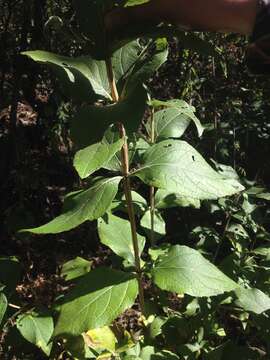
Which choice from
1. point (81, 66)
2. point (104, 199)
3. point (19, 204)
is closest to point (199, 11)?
point (81, 66)

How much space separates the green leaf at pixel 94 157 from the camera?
3.48 feet

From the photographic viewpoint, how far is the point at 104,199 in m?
1.25

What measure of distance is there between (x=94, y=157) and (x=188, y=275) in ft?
1.69

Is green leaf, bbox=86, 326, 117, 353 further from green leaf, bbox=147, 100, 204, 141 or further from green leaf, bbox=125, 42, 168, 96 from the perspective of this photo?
green leaf, bbox=125, 42, 168, 96

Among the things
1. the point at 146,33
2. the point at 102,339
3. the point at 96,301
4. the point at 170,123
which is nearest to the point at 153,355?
the point at 102,339

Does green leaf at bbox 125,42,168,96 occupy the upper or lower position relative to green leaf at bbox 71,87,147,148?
upper

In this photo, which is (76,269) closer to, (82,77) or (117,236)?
(117,236)

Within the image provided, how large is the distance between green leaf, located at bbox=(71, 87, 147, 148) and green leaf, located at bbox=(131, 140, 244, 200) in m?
0.20

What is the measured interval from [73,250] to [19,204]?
47cm

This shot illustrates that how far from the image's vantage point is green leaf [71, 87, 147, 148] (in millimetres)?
1113

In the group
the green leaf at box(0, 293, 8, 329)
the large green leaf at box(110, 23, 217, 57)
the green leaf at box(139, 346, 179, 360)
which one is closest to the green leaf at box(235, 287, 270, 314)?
the green leaf at box(139, 346, 179, 360)

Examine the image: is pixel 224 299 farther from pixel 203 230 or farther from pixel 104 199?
pixel 104 199

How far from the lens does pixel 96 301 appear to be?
1.39 meters

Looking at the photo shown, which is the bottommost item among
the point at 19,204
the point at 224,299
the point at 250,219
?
the point at 19,204
